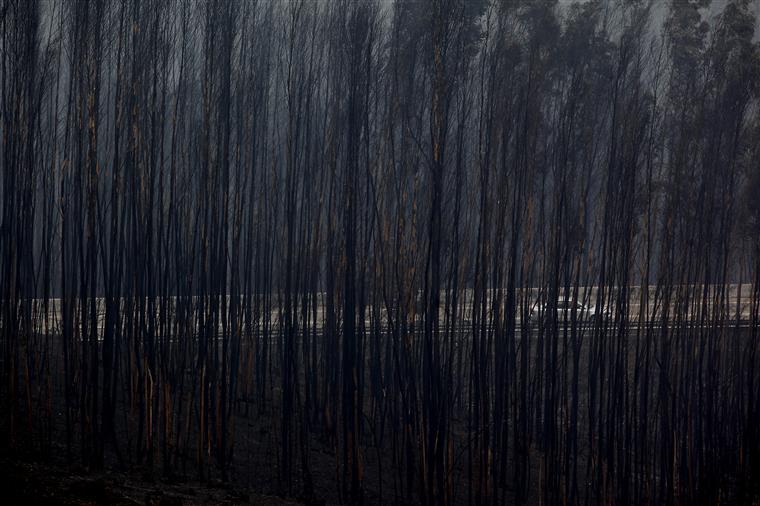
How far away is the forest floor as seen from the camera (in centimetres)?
424

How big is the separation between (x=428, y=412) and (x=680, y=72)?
4.36 meters

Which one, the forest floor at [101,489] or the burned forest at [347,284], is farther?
the burned forest at [347,284]

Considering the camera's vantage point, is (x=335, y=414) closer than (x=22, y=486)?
No

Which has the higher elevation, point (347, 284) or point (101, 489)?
point (347, 284)

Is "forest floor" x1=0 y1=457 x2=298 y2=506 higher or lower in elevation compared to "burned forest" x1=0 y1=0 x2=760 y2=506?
lower

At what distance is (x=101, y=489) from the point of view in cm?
456

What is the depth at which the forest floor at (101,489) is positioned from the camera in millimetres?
4235

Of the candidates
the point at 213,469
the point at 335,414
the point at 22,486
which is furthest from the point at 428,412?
the point at 22,486

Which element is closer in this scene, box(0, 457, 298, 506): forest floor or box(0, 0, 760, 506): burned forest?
box(0, 457, 298, 506): forest floor

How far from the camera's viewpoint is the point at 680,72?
27.1 ft

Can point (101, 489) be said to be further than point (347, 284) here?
No

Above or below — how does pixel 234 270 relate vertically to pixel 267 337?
above

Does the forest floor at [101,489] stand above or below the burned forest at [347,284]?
below

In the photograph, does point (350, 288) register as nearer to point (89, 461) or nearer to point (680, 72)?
point (89, 461)
